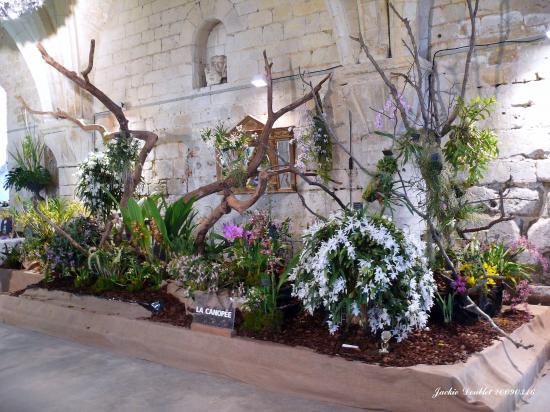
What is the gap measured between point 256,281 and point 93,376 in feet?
4.28

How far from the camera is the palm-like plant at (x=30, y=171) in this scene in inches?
324

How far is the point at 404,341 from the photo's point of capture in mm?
3113

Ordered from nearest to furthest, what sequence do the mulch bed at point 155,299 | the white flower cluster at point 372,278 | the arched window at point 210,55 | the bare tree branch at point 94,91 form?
1. the white flower cluster at point 372,278
2. the mulch bed at point 155,299
3. the bare tree branch at point 94,91
4. the arched window at point 210,55

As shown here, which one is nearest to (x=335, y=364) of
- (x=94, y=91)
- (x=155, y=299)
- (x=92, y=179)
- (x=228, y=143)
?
(x=155, y=299)

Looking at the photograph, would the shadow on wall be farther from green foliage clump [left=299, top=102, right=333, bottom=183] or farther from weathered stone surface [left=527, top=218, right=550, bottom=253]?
weathered stone surface [left=527, top=218, right=550, bottom=253]

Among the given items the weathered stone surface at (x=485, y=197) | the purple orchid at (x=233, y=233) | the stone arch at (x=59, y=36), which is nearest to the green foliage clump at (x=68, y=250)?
the purple orchid at (x=233, y=233)

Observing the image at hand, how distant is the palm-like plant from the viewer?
822cm

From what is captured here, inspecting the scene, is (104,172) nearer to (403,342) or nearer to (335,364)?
(335,364)

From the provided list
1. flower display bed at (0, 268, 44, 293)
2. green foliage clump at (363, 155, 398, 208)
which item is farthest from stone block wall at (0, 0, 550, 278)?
flower display bed at (0, 268, 44, 293)

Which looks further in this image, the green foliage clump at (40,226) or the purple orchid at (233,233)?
the green foliage clump at (40,226)

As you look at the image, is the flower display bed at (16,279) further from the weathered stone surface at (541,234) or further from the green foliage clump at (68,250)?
the weathered stone surface at (541,234)

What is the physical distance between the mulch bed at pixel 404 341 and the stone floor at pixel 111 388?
1.09 ft

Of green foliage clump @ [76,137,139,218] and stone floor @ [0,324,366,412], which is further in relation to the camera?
green foliage clump @ [76,137,139,218]

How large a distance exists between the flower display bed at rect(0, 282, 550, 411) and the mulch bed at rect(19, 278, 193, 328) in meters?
0.08
